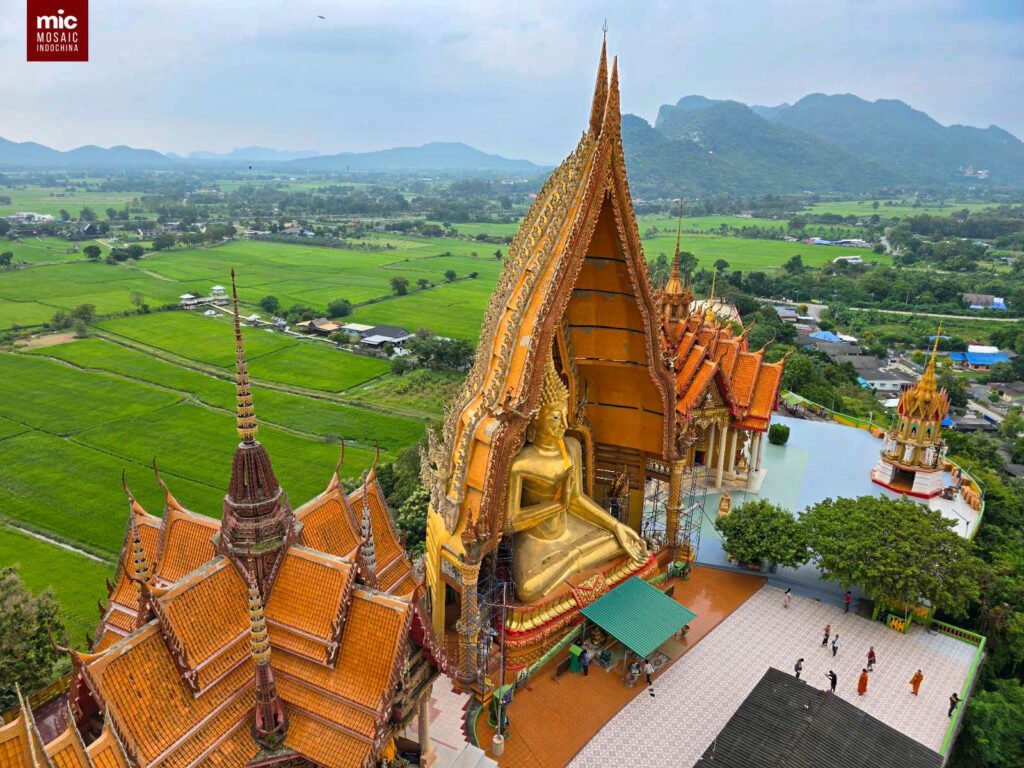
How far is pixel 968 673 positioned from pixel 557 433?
12165 millimetres

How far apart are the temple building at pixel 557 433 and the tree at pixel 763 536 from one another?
1.98 meters

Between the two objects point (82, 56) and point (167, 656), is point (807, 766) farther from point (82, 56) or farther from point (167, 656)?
point (82, 56)

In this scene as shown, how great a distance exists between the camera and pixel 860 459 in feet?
97.6

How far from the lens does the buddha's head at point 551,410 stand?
607 inches

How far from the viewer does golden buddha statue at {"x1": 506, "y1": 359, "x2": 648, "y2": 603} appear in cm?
1536

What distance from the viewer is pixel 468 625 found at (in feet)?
47.2

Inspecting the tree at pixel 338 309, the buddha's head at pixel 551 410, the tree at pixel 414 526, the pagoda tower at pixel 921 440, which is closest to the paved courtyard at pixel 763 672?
the buddha's head at pixel 551 410

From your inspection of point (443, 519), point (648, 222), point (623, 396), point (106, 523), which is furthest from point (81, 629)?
point (648, 222)

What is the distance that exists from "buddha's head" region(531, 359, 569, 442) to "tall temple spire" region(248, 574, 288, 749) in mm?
7705

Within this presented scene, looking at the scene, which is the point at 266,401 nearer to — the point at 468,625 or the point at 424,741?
the point at 468,625

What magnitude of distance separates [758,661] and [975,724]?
4.74 meters

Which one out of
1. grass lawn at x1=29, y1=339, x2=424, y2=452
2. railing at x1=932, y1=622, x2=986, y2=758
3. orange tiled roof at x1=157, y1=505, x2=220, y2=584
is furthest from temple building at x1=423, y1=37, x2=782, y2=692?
grass lawn at x1=29, y1=339, x2=424, y2=452

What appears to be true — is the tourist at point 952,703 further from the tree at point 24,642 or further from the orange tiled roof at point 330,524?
the tree at point 24,642

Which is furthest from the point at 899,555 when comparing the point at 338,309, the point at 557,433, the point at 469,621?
the point at 338,309
